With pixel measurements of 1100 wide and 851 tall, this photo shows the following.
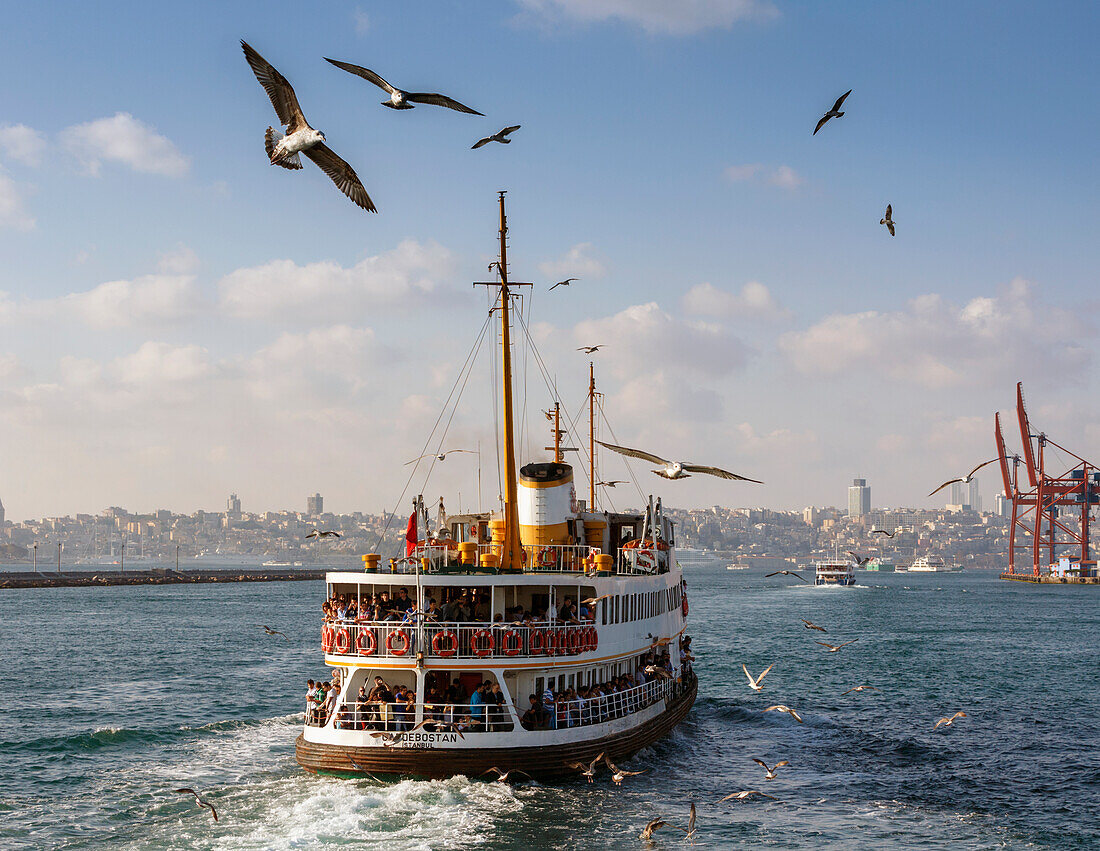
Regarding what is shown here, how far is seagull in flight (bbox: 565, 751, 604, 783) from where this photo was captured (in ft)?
76.4

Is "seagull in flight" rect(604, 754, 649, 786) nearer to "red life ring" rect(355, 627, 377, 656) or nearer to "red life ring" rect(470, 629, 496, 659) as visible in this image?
"red life ring" rect(470, 629, 496, 659)

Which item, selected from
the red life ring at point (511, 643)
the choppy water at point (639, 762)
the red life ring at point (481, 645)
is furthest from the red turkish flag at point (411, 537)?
the choppy water at point (639, 762)

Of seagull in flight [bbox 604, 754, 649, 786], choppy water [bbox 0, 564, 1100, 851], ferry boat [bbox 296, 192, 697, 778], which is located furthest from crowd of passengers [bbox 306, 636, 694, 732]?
choppy water [bbox 0, 564, 1100, 851]

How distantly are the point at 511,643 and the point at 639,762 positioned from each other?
20.7ft

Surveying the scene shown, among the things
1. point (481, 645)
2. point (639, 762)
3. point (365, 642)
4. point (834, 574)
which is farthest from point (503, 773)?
point (834, 574)

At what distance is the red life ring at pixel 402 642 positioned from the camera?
23609mm

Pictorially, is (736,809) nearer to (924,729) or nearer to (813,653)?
(924,729)

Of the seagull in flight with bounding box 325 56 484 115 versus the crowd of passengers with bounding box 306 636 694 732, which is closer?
the seagull in flight with bounding box 325 56 484 115

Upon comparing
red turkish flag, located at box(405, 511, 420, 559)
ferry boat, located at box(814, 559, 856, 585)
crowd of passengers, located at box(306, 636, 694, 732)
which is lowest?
ferry boat, located at box(814, 559, 856, 585)

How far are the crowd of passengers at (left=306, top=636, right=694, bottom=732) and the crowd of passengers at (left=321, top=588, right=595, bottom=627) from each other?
143cm

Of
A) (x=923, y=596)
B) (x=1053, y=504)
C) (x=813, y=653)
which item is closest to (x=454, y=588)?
(x=813, y=653)

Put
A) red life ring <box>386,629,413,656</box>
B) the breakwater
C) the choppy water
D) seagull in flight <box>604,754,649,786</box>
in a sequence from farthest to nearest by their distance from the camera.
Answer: the breakwater
red life ring <box>386,629,413,656</box>
the choppy water
seagull in flight <box>604,754,649,786</box>

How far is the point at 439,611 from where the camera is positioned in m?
24.5

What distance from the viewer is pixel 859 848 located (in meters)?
21.8
